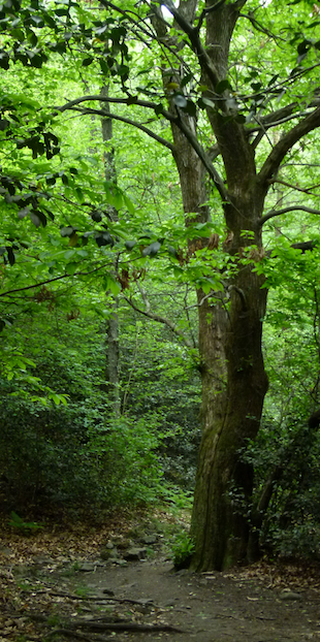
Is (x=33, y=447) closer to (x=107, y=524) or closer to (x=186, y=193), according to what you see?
(x=107, y=524)

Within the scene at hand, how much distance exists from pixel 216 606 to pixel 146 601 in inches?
30.5

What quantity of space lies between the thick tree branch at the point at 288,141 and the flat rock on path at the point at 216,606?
5.20m

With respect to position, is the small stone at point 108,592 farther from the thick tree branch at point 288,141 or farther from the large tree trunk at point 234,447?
the thick tree branch at point 288,141

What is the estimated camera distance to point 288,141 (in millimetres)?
6863

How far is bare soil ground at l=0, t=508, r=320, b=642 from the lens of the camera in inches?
177

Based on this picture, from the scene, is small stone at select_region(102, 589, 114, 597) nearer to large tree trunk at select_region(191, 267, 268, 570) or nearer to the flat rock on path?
the flat rock on path

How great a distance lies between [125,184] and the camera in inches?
627

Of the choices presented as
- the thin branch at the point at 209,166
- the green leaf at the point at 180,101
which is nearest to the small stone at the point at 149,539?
the thin branch at the point at 209,166

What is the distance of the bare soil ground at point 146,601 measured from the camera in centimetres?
450

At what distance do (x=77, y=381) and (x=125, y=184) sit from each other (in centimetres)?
767

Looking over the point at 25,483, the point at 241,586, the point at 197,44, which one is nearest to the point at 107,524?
the point at 25,483

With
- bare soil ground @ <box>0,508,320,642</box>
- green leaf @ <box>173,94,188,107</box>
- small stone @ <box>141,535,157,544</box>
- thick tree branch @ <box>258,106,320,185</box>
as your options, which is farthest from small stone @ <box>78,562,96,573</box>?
green leaf @ <box>173,94,188,107</box>

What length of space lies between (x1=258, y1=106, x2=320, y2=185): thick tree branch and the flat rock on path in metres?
5.20

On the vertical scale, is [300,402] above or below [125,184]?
below
